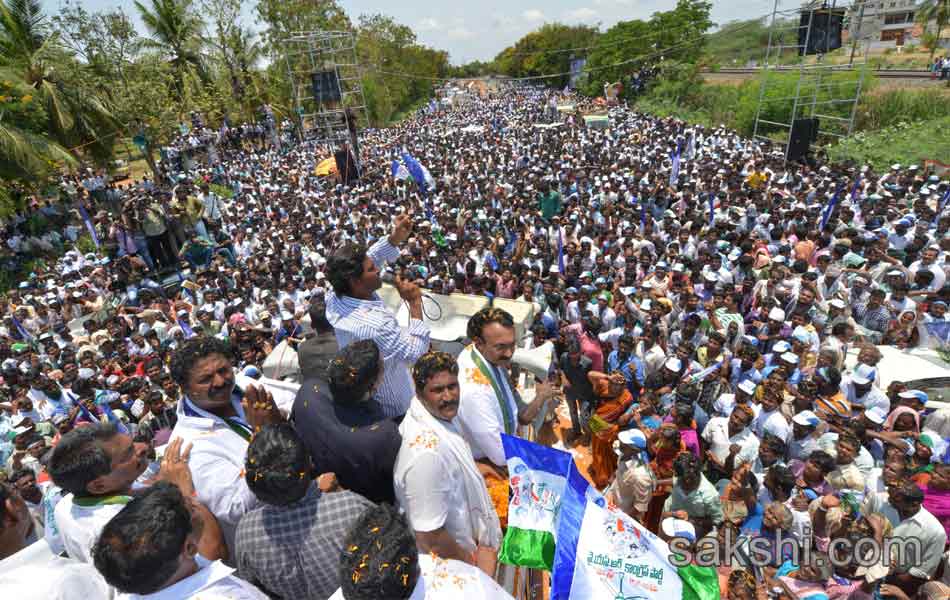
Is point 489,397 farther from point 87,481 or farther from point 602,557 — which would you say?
point 87,481

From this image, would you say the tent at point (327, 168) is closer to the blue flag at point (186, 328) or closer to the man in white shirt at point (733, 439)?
the blue flag at point (186, 328)

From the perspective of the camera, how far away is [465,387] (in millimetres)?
2350

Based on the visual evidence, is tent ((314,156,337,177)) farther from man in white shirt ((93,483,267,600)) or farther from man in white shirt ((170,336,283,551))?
man in white shirt ((93,483,267,600))

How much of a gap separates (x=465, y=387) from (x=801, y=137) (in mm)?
15517

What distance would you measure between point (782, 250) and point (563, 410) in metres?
4.15

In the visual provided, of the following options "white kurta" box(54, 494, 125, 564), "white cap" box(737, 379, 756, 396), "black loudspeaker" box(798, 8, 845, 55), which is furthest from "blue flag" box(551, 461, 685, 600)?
"black loudspeaker" box(798, 8, 845, 55)

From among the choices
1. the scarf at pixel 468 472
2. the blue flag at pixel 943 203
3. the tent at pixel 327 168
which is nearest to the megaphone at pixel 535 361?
the scarf at pixel 468 472

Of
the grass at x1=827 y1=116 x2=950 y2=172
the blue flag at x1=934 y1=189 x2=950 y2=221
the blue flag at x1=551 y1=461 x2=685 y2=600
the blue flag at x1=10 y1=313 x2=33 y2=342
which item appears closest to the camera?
the blue flag at x1=551 y1=461 x2=685 y2=600

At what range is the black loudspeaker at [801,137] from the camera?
13.7m

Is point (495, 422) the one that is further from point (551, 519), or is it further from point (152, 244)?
point (152, 244)

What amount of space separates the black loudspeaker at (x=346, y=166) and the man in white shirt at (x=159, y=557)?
54.9 feet

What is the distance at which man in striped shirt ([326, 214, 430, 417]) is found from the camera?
263 cm

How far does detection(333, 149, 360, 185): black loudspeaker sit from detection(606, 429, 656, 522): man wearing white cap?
51.1ft

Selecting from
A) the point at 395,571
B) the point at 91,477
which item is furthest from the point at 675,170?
the point at 91,477
